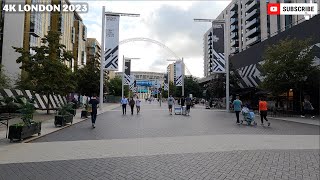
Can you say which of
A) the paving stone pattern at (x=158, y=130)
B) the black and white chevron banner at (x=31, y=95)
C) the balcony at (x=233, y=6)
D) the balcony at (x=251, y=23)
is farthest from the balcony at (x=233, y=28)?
the paving stone pattern at (x=158, y=130)

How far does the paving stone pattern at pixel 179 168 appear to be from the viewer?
592 centimetres

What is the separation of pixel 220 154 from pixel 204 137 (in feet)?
10.7

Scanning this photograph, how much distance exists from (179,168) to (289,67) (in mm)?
21469

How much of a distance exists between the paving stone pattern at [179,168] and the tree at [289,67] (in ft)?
60.1

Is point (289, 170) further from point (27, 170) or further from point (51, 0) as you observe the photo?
point (51, 0)

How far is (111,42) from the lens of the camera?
93.4 ft

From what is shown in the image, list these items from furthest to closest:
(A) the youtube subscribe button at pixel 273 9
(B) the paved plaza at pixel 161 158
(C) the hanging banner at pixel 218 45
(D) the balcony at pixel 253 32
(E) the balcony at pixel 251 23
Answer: (E) the balcony at pixel 251 23, (D) the balcony at pixel 253 32, (C) the hanging banner at pixel 218 45, (A) the youtube subscribe button at pixel 273 9, (B) the paved plaza at pixel 161 158

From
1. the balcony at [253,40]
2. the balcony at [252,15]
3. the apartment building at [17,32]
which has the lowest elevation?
the apartment building at [17,32]

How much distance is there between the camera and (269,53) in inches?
1053

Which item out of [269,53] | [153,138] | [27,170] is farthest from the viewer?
[269,53]

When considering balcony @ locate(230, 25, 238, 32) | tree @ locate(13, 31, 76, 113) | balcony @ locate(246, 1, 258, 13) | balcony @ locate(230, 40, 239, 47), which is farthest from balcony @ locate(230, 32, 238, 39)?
tree @ locate(13, 31, 76, 113)

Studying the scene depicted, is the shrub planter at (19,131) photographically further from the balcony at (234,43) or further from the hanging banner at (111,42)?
the balcony at (234,43)

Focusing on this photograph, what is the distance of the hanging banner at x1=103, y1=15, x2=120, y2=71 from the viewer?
28172 millimetres

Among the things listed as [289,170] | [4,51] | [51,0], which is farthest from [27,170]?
[51,0]
